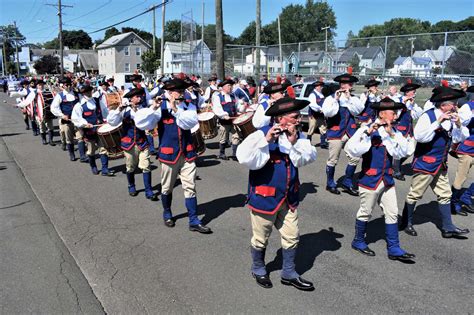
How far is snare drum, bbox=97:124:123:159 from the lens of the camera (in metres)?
7.84

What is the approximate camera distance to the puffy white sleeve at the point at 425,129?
16.7ft

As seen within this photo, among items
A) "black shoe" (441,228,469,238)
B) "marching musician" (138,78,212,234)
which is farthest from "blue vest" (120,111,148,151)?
"black shoe" (441,228,469,238)

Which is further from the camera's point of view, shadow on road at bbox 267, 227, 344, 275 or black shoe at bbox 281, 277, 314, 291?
shadow on road at bbox 267, 227, 344, 275

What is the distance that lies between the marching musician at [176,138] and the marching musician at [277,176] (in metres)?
1.69

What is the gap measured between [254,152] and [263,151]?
3.7 inches

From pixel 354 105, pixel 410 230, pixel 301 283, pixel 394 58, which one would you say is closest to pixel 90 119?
pixel 354 105

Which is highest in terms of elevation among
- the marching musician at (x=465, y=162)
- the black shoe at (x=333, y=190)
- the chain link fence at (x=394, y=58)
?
the chain link fence at (x=394, y=58)

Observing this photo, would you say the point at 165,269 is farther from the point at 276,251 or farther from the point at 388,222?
the point at 388,222

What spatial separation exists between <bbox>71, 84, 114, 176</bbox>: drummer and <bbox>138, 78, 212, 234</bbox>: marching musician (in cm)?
369

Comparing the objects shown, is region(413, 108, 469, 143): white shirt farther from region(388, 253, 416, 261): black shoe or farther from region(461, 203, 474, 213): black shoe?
region(461, 203, 474, 213): black shoe

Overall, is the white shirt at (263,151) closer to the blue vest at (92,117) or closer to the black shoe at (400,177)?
the black shoe at (400,177)

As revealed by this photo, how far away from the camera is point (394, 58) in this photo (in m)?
15.8

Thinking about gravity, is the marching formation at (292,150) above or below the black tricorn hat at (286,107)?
below

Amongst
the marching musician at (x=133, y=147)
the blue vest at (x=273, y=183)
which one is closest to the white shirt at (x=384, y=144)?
A: the blue vest at (x=273, y=183)
